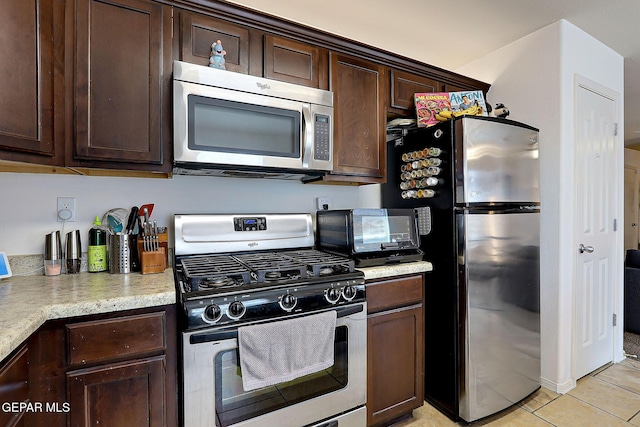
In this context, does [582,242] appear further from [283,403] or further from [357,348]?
[283,403]

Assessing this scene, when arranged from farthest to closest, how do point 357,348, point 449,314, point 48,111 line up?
point 449,314, point 357,348, point 48,111

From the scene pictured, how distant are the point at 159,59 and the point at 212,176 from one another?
0.67 m

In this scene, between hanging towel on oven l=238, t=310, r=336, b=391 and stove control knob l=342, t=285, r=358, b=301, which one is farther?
stove control knob l=342, t=285, r=358, b=301

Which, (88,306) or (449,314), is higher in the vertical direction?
(88,306)

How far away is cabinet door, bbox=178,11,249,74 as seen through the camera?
5.01 feet

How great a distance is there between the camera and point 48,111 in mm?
1285

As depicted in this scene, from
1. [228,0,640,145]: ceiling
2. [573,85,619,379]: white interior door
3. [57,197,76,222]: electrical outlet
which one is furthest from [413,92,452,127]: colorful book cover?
[57,197,76,222]: electrical outlet

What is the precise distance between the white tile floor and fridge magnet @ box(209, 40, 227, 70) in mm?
2175

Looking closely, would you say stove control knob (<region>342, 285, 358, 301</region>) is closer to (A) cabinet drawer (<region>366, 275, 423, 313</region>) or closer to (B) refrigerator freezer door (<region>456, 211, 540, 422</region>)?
(A) cabinet drawer (<region>366, 275, 423, 313</region>)

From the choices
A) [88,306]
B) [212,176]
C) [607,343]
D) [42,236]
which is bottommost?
[607,343]

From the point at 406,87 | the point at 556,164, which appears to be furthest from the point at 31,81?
the point at 556,164

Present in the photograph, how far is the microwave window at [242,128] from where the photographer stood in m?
1.50

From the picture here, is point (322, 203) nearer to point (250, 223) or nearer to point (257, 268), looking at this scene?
point (250, 223)

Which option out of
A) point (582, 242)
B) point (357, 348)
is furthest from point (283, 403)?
point (582, 242)
